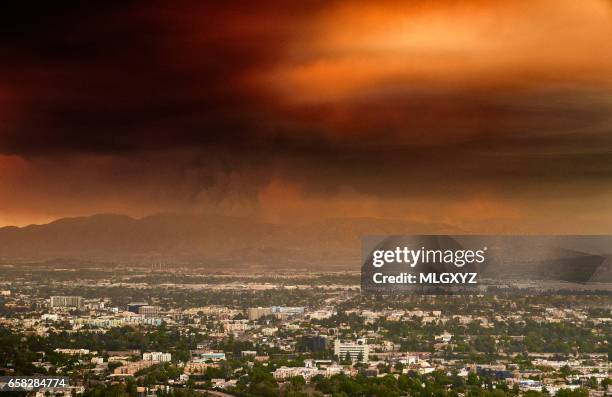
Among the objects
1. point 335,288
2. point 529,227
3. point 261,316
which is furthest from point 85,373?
point 529,227

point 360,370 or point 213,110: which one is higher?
point 213,110

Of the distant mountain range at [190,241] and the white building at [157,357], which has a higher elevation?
the distant mountain range at [190,241]

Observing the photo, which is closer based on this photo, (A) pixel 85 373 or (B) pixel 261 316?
(A) pixel 85 373

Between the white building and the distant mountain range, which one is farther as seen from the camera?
the distant mountain range

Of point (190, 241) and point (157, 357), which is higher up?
point (190, 241)

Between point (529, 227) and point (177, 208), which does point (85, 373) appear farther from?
point (529, 227)

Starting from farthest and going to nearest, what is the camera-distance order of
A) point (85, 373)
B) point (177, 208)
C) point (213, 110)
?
point (177, 208), point (213, 110), point (85, 373)

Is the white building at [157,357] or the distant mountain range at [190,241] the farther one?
the distant mountain range at [190,241]

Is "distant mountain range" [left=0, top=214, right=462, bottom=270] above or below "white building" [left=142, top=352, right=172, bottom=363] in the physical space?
above
